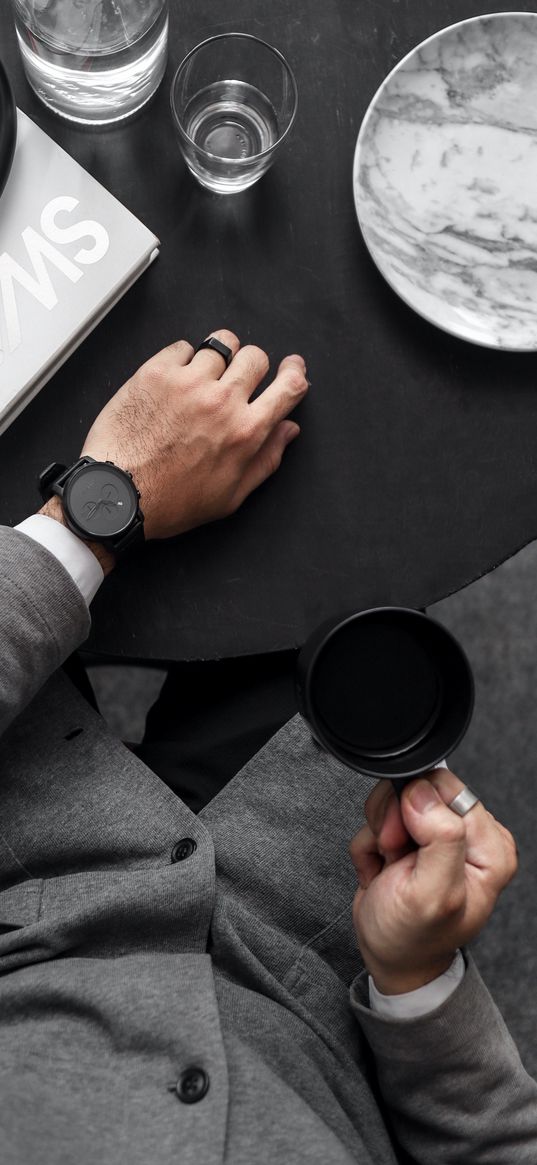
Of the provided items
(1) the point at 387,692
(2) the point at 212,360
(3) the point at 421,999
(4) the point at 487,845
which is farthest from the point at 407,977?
(2) the point at 212,360

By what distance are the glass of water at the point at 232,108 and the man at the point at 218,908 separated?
0.15m

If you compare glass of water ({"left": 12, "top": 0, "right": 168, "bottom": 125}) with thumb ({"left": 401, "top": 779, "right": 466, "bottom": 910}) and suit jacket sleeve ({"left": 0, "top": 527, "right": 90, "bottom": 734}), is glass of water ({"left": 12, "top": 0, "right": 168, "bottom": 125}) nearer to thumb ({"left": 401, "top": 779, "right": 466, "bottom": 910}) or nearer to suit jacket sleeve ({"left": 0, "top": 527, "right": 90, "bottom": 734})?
suit jacket sleeve ({"left": 0, "top": 527, "right": 90, "bottom": 734})

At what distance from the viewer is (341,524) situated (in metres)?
0.87

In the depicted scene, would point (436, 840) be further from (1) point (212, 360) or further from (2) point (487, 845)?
(1) point (212, 360)

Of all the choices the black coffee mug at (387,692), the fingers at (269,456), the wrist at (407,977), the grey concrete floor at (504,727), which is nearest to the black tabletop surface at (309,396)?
the fingers at (269,456)

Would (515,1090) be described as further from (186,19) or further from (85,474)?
(186,19)

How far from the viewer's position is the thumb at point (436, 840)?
0.74 m

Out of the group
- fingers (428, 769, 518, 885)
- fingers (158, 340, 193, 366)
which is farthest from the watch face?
fingers (428, 769, 518, 885)

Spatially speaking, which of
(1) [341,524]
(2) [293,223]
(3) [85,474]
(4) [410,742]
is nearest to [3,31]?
(2) [293,223]

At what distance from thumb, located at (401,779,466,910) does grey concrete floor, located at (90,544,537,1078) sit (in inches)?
30.9

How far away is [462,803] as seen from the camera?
2.50 feet

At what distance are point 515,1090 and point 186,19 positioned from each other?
0.99 m

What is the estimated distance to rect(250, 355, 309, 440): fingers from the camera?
2.82 ft

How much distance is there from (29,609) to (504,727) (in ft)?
3.13
